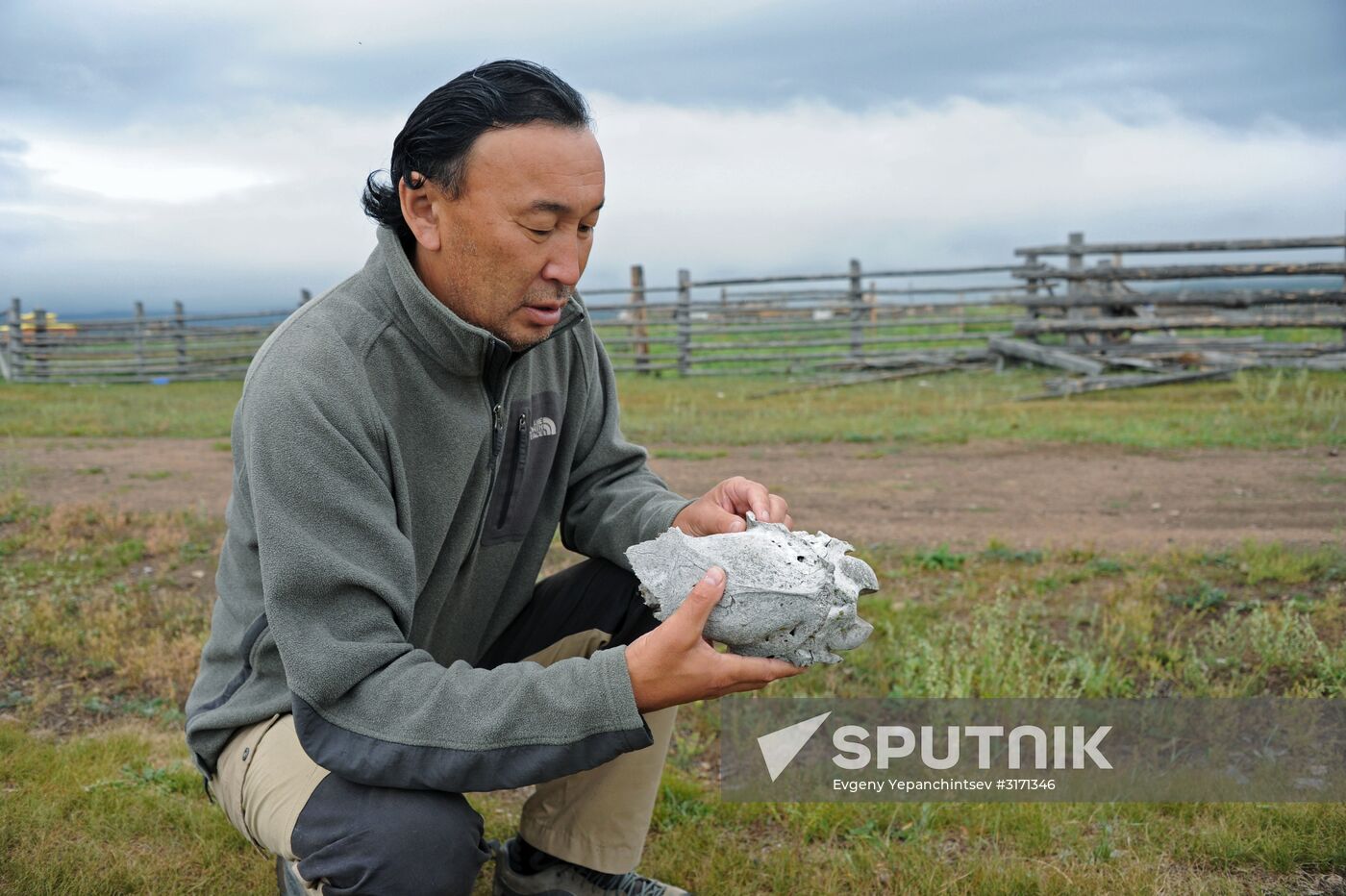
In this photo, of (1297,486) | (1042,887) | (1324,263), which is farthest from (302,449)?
(1324,263)

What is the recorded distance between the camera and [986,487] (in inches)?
275

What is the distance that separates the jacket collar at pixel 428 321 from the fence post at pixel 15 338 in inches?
826

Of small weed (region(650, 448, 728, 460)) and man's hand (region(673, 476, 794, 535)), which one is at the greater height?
man's hand (region(673, 476, 794, 535))

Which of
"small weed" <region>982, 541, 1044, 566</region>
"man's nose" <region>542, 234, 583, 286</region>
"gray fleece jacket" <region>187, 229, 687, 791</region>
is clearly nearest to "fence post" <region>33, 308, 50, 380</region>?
"small weed" <region>982, 541, 1044, 566</region>

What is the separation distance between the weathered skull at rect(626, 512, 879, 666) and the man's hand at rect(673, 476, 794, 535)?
169 millimetres

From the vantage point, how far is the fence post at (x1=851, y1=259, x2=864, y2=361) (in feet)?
54.9

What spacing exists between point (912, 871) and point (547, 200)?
1893 mm

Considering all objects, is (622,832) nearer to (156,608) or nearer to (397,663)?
(397,663)

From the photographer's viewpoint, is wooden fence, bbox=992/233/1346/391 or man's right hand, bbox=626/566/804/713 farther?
wooden fence, bbox=992/233/1346/391

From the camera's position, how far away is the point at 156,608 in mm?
4887

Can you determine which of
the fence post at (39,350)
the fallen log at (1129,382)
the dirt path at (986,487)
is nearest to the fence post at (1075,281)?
the fallen log at (1129,382)

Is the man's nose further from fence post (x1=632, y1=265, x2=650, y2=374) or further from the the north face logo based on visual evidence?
fence post (x1=632, y1=265, x2=650, y2=374)

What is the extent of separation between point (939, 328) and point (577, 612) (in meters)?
21.9

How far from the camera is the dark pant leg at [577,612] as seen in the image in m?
2.86
